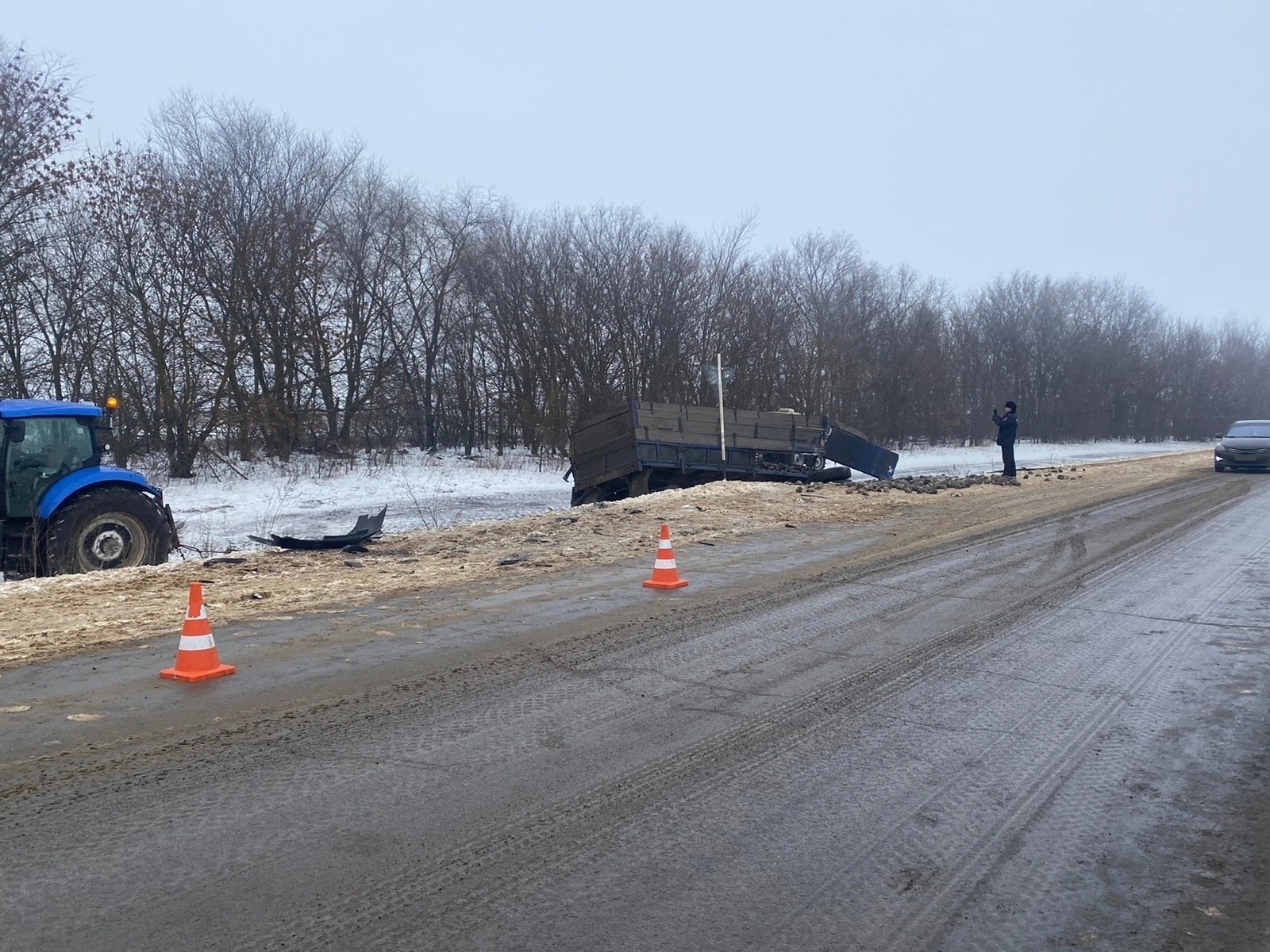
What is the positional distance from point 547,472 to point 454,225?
532 inches

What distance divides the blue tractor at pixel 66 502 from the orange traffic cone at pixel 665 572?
20.5 feet

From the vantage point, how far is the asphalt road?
3518 mm

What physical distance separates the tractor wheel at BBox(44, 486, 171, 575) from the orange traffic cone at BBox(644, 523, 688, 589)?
6175 millimetres

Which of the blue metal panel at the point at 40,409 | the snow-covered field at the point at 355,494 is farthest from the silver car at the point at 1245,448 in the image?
the blue metal panel at the point at 40,409

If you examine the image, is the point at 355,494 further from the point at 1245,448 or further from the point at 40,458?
the point at 1245,448

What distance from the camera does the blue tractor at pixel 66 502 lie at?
1147 cm

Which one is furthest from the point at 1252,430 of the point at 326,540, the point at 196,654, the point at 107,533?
the point at 196,654

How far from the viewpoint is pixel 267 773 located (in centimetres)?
488

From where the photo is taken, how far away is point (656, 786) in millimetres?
4723

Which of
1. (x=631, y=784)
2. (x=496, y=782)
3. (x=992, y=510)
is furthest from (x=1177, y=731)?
(x=992, y=510)

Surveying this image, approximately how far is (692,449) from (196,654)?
1497 cm

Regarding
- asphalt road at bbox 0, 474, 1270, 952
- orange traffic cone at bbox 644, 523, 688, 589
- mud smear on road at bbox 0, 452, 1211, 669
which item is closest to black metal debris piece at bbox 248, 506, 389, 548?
mud smear on road at bbox 0, 452, 1211, 669

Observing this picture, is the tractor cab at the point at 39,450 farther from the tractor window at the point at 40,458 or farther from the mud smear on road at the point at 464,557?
the mud smear on road at the point at 464,557

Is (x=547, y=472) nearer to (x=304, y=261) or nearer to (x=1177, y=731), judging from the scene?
(x=304, y=261)
